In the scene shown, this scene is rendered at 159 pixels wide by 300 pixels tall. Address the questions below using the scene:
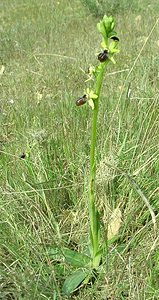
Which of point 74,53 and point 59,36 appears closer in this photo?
point 74,53

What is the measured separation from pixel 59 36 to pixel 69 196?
4370mm

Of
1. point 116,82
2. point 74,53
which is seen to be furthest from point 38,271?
point 74,53

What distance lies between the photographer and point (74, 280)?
126 cm

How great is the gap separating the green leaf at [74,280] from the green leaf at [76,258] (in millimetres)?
23

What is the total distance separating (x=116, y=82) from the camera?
2533 mm

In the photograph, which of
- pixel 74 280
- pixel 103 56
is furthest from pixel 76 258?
pixel 103 56

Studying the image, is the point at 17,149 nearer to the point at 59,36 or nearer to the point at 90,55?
the point at 90,55

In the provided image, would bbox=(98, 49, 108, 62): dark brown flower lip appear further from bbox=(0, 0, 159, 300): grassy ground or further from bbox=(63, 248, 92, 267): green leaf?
bbox=(63, 248, 92, 267): green leaf

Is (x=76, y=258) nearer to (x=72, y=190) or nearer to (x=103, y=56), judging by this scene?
(x=72, y=190)

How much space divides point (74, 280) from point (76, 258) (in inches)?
3.1

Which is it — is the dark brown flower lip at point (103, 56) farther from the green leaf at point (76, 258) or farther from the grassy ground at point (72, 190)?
the green leaf at point (76, 258)

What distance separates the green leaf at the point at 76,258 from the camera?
131 cm

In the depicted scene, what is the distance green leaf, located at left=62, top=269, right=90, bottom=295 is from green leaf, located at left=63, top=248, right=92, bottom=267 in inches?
0.9

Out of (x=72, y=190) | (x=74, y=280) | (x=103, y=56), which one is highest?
(x=103, y=56)
